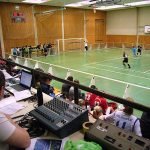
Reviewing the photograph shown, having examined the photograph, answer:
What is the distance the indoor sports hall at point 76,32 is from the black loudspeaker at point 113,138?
1154 centimetres

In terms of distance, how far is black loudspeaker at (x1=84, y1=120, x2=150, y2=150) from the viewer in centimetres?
161

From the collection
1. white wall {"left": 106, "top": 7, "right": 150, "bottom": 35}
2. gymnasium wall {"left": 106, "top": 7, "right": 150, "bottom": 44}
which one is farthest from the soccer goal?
white wall {"left": 106, "top": 7, "right": 150, "bottom": 35}

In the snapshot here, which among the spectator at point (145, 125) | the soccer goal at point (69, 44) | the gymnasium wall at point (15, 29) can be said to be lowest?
the spectator at point (145, 125)

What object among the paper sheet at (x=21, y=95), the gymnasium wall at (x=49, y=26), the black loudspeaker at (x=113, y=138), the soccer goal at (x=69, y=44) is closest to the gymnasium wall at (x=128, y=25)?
the gymnasium wall at (x=49, y=26)

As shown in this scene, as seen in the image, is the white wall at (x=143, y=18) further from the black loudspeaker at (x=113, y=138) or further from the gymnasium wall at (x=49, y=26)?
the black loudspeaker at (x=113, y=138)

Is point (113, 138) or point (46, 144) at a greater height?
point (113, 138)

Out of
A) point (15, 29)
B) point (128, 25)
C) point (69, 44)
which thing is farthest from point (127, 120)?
point (128, 25)

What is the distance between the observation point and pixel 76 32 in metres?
27.2

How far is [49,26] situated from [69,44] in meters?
3.66

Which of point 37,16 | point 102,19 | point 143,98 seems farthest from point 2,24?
point 143,98

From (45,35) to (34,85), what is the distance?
21.1 metres

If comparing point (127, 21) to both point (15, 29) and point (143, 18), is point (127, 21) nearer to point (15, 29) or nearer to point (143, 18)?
point (143, 18)

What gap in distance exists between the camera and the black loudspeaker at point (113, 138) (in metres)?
1.61

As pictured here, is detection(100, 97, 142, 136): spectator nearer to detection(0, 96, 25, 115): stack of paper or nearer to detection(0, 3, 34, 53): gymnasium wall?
detection(0, 96, 25, 115): stack of paper
